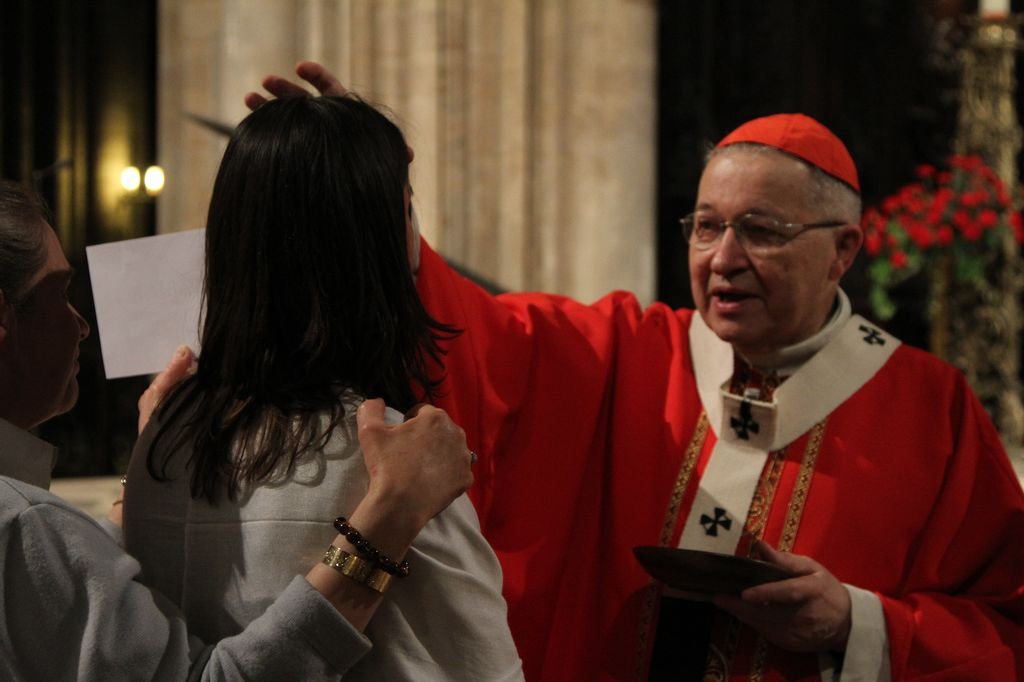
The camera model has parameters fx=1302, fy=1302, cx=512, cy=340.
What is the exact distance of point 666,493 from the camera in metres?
2.25

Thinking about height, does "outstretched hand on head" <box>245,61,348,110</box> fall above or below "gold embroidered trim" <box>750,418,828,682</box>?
above

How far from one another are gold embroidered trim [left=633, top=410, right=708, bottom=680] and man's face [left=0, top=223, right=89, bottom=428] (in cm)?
116

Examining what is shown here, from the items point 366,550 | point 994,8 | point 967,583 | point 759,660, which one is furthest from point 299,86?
point 994,8

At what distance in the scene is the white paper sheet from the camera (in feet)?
5.61

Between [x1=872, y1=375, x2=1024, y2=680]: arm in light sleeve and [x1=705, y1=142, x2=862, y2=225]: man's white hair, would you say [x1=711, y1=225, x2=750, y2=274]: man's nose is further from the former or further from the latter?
[x1=872, y1=375, x2=1024, y2=680]: arm in light sleeve

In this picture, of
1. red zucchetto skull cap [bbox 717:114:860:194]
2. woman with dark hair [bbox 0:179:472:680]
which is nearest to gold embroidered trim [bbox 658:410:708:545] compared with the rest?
red zucchetto skull cap [bbox 717:114:860:194]

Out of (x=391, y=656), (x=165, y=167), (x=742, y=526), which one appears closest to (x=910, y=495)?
(x=742, y=526)

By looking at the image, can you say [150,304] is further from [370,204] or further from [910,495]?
[910,495]

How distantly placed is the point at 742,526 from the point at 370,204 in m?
1.19

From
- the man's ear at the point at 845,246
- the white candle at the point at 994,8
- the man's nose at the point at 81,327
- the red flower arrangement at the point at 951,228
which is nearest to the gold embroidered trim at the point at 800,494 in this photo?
the man's ear at the point at 845,246

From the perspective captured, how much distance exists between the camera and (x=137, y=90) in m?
5.18

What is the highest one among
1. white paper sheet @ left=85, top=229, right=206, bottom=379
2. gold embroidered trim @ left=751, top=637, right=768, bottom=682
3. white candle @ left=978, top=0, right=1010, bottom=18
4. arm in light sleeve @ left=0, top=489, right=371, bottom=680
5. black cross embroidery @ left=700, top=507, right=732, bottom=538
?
white candle @ left=978, top=0, right=1010, bottom=18

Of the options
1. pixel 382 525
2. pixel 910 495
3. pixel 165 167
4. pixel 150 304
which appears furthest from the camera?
pixel 165 167

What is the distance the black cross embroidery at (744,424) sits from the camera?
2262mm
